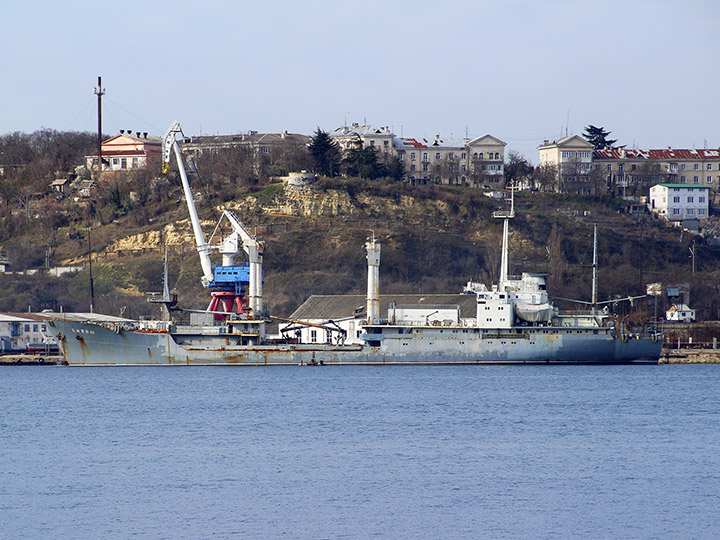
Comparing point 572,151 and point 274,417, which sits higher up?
point 572,151

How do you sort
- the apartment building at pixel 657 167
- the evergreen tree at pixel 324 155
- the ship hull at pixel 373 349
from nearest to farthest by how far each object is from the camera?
the ship hull at pixel 373 349 < the evergreen tree at pixel 324 155 < the apartment building at pixel 657 167

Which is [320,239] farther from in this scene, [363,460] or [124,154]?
[363,460]

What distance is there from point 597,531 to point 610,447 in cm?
1040

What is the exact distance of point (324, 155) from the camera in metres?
106

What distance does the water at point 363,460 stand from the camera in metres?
24.5

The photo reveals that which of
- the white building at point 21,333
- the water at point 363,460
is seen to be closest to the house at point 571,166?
the white building at point 21,333

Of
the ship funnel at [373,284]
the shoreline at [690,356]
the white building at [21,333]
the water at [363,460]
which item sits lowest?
the water at [363,460]

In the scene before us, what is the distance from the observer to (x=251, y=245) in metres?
64.2

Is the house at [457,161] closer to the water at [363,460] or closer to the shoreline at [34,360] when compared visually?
the shoreline at [34,360]

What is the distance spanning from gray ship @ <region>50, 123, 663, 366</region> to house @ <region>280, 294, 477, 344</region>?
1121mm

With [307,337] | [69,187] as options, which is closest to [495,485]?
[307,337]

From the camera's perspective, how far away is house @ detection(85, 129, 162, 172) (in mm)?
112812

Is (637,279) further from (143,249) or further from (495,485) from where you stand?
(495,485)

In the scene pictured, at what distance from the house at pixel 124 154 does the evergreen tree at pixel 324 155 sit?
651 inches
